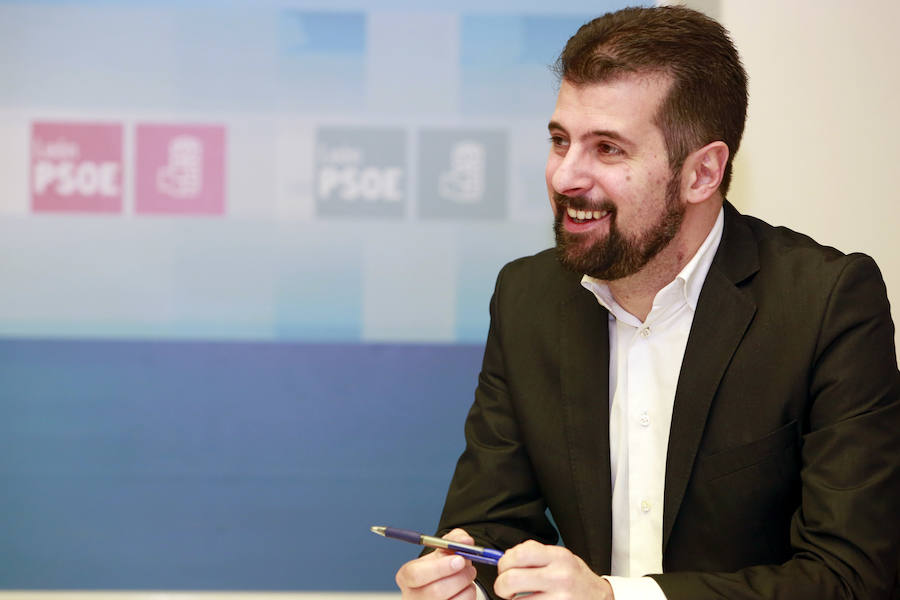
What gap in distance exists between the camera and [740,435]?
5.44 ft

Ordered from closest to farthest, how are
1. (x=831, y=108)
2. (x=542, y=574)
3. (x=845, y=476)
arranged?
(x=542, y=574)
(x=845, y=476)
(x=831, y=108)

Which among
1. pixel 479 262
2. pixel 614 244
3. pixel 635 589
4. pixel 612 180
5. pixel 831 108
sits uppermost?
pixel 831 108

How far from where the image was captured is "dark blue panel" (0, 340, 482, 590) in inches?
129

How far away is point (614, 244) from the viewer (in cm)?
169

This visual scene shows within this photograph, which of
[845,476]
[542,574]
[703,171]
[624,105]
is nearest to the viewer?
[542,574]

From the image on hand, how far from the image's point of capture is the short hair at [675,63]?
5.42 feet

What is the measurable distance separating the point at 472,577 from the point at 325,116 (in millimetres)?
2098

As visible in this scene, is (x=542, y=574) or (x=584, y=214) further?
(x=584, y=214)

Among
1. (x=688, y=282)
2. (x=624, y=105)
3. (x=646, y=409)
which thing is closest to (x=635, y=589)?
(x=646, y=409)

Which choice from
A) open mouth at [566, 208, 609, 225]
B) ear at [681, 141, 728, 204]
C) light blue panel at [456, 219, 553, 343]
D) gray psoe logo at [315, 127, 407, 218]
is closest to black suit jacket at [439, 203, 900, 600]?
ear at [681, 141, 728, 204]

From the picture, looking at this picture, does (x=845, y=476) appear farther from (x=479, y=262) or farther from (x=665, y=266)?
(x=479, y=262)

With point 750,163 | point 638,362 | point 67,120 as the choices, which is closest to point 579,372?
point 638,362

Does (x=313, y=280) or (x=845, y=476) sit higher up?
(x=313, y=280)

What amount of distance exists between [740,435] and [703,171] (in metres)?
0.51
